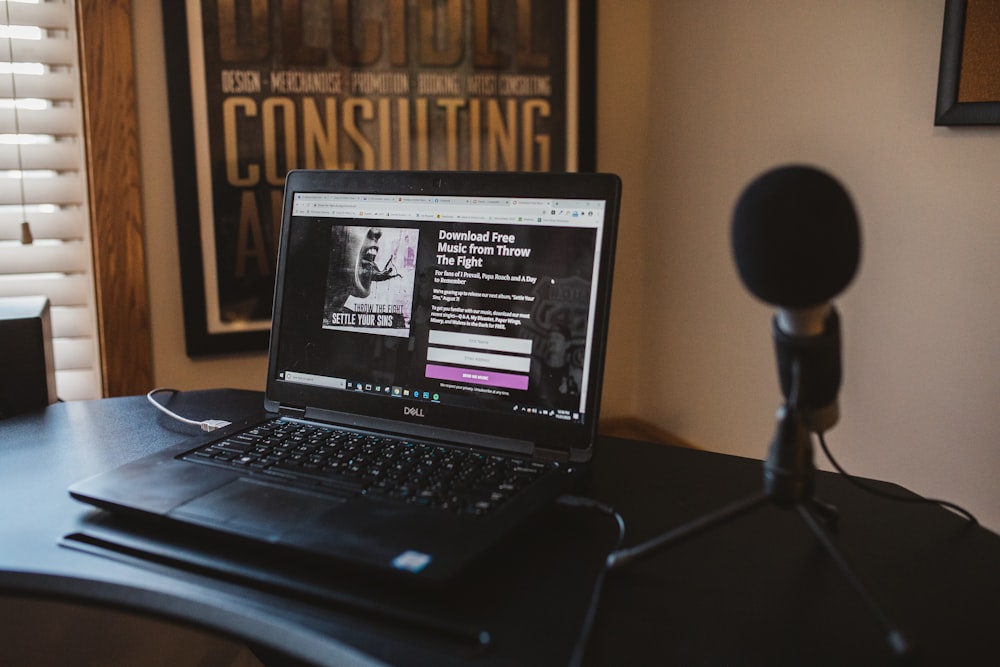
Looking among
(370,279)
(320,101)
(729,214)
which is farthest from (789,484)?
(320,101)

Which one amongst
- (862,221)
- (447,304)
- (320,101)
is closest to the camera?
(447,304)

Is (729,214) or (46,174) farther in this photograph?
(729,214)

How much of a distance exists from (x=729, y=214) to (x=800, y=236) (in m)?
1.47

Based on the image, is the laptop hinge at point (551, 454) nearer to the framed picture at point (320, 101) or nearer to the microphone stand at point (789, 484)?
the microphone stand at point (789, 484)

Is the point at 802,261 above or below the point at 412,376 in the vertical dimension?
above

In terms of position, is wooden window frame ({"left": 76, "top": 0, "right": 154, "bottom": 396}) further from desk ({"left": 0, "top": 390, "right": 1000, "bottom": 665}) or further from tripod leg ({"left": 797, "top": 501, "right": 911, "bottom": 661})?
tripod leg ({"left": 797, "top": 501, "right": 911, "bottom": 661})

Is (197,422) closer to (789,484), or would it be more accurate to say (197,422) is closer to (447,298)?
(447,298)

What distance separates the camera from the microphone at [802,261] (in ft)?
1.94

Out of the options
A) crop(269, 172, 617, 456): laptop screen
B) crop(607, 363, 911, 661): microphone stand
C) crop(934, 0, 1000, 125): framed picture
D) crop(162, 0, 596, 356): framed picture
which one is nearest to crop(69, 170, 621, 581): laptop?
crop(269, 172, 617, 456): laptop screen

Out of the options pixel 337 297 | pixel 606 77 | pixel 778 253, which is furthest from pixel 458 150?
pixel 778 253

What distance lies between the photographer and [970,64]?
1357mm

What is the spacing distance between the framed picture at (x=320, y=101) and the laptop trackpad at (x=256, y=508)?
1.22m

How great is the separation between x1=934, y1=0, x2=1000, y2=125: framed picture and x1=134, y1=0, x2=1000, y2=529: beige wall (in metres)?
0.04

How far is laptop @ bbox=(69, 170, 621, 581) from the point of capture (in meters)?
0.75
